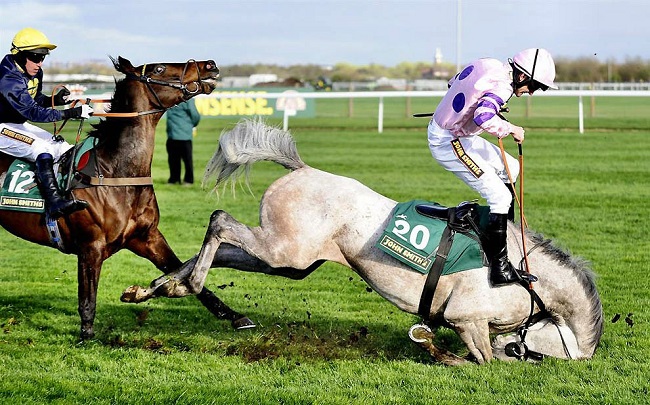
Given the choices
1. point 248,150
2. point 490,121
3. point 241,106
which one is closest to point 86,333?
point 248,150

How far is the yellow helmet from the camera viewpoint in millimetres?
6332

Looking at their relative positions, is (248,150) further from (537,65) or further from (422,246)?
(537,65)

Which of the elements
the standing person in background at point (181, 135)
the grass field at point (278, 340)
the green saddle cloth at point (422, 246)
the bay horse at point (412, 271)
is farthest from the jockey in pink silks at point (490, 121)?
the standing person in background at point (181, 135)

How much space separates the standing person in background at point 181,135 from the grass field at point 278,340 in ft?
8.19

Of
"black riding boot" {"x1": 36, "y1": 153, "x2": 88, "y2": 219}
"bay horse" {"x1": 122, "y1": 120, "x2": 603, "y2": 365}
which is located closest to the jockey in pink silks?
"bay horse" {"x1": 122, "y1": 120, "x2": 603, "y2": 365}

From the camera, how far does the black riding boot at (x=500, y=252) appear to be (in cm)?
553

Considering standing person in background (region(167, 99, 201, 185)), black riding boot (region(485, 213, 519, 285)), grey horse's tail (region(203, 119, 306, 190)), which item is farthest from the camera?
standing person in background (region(167, 99, 201, 185))

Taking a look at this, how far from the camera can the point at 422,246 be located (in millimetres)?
5602

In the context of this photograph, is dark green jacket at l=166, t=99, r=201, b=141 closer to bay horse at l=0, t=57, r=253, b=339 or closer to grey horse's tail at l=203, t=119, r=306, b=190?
bay horse at l=0, t=57, r=253, b=339

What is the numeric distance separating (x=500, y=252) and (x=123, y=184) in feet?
8.83

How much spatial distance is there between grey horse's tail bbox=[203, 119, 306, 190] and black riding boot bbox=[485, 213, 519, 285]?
141cm

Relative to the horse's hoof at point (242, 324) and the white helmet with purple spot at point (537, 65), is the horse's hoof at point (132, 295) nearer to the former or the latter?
the horse's hoof at point (242, 324)

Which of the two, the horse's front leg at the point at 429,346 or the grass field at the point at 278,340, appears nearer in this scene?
the grass field at the point at 278,340

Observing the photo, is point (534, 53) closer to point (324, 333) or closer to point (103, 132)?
point (324, 333)
